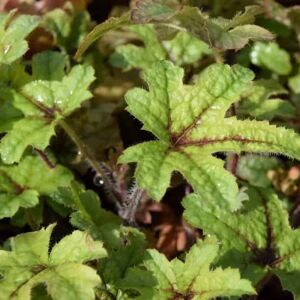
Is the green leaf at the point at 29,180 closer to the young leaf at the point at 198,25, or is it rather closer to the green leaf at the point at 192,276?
the green leaf at the point at 192,276

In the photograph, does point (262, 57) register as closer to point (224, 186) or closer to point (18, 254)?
point (224, 186)

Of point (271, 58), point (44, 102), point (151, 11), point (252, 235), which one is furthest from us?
point (271, 58)

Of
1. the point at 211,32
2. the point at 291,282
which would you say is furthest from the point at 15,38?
the point at 291,282

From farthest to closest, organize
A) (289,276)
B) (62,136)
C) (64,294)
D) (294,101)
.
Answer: (294,101) → (62,136) → (289,276) → (64,294)

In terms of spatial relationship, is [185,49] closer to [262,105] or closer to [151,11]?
[262,105]

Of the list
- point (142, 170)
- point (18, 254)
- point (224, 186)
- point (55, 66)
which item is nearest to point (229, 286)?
point (224, 186)

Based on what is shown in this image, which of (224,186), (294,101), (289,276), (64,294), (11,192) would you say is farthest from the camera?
(294,101)

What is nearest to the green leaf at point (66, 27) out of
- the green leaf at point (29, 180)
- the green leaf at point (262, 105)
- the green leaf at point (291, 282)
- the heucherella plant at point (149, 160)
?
the heucherella plant at point (149, 160)
